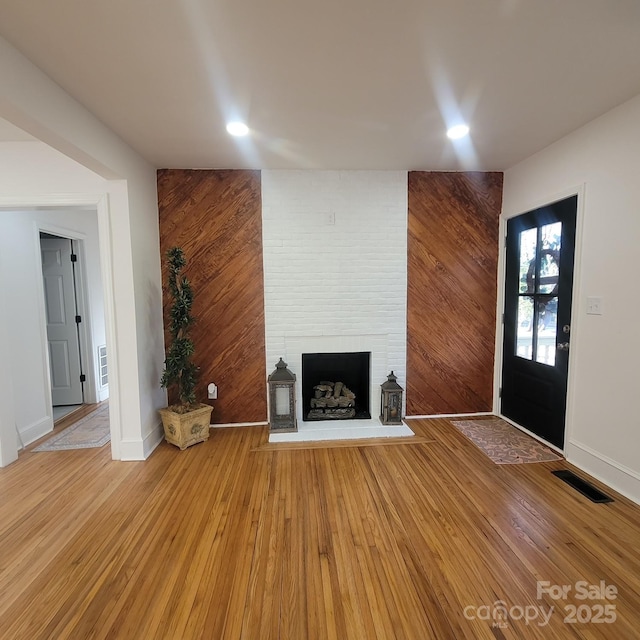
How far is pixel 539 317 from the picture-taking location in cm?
278

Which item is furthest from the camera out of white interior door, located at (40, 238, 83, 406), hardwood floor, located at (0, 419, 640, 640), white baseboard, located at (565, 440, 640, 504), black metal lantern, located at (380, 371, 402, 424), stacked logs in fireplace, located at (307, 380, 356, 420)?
white interior door, located at (40, 238, 83, 406)

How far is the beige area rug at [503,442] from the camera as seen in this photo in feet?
8.27

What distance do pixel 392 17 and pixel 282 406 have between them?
2920mm

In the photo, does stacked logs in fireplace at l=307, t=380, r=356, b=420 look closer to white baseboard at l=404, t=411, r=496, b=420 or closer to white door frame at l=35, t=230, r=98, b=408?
white baseboard at l=404, t=411, r=496, b=420

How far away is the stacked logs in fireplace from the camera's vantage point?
3.31m

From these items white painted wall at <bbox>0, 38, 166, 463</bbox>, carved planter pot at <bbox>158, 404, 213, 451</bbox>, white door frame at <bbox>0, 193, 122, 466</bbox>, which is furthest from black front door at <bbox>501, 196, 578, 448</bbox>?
white door frame at <bbox>0, 193, 122, 466</bbox>

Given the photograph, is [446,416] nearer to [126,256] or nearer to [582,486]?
[582,486]

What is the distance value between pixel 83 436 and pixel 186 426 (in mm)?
1168

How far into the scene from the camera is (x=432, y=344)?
3.28 meters

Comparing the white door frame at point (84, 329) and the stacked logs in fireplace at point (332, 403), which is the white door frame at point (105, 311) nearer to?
the white door frame at point (84, 329)

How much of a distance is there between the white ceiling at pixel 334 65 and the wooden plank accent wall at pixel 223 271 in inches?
21.0

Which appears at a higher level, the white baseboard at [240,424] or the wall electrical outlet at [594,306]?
the wall electrical outlet at [594,306]

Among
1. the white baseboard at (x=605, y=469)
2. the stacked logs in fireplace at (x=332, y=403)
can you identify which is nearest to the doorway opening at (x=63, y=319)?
the stacked logs in fireplace at (x=332, y=403)

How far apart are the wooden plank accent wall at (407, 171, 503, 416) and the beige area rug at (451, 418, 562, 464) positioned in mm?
269
